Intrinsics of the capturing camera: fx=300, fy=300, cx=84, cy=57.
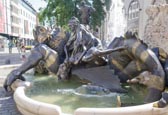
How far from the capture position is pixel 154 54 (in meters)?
4.95

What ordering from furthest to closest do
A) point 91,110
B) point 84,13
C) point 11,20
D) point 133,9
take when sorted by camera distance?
point 11,20, point 133,9, point 84,13, point 91,110

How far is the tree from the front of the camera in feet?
81.3

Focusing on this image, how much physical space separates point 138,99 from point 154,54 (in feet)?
2.58

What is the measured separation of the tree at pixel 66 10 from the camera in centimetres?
2478

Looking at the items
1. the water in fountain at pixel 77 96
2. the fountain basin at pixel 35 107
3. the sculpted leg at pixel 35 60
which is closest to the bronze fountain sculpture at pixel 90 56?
the sculpted leg at pixel 35 60

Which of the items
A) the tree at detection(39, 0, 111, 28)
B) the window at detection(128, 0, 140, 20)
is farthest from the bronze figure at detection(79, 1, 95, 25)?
the window at detection(128, 0, 140, 20)

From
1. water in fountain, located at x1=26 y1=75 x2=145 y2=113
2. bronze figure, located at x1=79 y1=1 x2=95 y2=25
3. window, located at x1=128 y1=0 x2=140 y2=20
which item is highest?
window, located at x1=128 y1=0 x2=140 y2=20

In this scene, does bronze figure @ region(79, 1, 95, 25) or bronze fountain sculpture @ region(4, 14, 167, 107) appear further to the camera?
bronze figure @ region(79, 1, 95, 25)

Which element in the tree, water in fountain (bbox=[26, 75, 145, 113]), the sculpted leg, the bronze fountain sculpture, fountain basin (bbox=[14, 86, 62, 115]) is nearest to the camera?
fountain basin (bbox=[14, 86, 62, 115])

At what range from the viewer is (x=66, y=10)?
24.8m

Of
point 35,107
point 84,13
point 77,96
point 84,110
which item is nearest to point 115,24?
point 84,13

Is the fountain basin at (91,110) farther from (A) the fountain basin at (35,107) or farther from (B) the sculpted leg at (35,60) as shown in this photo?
(B) the sculpted leg at (35,60)

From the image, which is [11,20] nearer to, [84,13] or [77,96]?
[84,13]

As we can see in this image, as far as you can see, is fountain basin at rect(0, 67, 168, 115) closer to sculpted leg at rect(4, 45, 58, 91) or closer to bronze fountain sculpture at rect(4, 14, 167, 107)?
bronze fountain sculpture at rect(4, 14, 167, 107)
